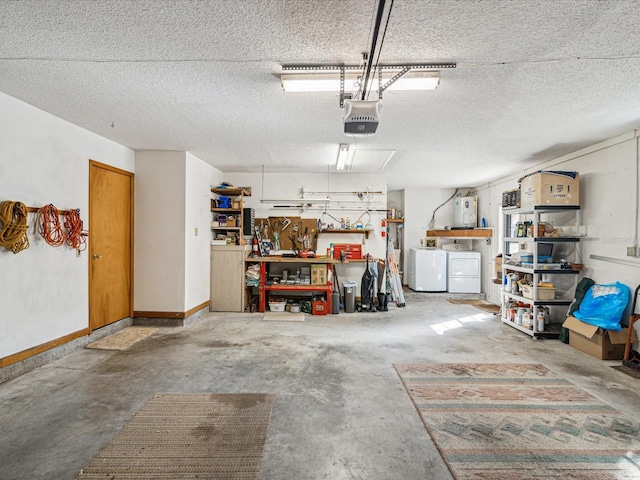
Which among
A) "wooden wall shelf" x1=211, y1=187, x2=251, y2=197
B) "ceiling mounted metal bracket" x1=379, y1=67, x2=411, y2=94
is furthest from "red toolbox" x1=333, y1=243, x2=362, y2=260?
"ceiling mounted metal bracket" x1=379, y1=67, x2=411, y2=94

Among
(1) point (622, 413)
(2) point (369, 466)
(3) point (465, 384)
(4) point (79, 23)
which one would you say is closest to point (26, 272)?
(4) point (79, 23)

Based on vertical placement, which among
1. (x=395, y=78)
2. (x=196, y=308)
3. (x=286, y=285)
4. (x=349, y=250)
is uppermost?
(x=395, y=78)

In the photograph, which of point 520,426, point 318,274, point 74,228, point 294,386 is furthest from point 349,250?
point 74,228

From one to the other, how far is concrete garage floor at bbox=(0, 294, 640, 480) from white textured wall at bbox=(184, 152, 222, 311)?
0.59 meters

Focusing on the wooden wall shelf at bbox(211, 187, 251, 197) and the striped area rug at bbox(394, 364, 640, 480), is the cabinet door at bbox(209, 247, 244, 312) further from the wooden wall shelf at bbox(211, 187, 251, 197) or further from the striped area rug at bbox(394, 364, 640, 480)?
the striped area rug at bbox(394, 364, 640, 480)

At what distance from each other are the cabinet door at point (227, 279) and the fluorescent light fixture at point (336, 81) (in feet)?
12.4

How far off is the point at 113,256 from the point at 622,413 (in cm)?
580

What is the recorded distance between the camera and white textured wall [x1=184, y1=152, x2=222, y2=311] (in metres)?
4.93

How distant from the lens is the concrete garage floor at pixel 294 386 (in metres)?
1.95

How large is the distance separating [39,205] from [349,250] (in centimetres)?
476

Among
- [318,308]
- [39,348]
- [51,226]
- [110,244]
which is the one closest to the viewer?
[39,348]

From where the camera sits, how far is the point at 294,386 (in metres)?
2.88

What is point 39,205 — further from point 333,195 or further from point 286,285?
point 333,195

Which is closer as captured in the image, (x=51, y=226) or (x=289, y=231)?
(x=51, y=226)
